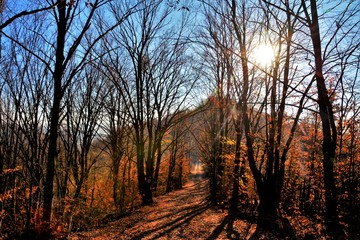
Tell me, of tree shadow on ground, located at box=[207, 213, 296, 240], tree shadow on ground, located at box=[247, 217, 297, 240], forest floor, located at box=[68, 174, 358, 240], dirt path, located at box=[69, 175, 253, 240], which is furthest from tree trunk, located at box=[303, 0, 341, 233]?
dirt path, located at box=[69, 175, 253, 240]

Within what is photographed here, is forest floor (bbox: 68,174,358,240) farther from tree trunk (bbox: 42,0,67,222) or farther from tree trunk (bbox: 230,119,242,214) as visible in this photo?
tree trunk (bbox: 42,0,67,222)

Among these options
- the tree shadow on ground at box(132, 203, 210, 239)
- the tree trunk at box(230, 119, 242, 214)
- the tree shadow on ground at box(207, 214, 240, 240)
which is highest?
the tree trunk at box(230, 119, 242, 214)

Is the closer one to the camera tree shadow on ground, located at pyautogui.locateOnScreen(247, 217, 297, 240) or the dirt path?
tree shadow on ground, located at pyautogui.locateOnScreen(247, 217, 297, 240)

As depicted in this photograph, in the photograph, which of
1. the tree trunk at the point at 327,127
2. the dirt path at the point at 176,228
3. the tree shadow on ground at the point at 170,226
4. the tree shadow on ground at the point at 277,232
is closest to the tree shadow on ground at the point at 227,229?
the dirt path at the point at 176,228

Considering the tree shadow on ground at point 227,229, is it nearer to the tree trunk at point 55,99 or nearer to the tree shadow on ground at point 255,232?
the tree shadow on ground at point 255,232

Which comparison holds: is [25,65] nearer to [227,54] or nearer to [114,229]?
[114,229]

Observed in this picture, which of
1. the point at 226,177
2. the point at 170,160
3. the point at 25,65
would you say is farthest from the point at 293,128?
the point at 170,160

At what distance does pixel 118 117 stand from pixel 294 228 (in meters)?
12.7

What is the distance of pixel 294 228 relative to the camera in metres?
7.45

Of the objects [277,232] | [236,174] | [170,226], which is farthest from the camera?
[236,174]

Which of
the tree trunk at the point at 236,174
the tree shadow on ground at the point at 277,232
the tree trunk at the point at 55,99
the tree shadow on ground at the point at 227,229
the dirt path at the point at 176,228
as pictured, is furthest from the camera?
the tree trunk at the point at 236,174

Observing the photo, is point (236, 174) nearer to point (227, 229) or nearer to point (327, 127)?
point (227, 229)

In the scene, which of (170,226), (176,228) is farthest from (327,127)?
(170,226)

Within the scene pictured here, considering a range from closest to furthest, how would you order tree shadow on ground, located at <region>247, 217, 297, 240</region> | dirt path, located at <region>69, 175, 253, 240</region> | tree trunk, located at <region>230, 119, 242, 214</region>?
tree shadow on ground, located at <region>247, 217, 297, 240</region> → dirt path, located at <region>69, 175, 253, 240</region> → tree trunk, located at <region>230, 119, 242, 214</region>
